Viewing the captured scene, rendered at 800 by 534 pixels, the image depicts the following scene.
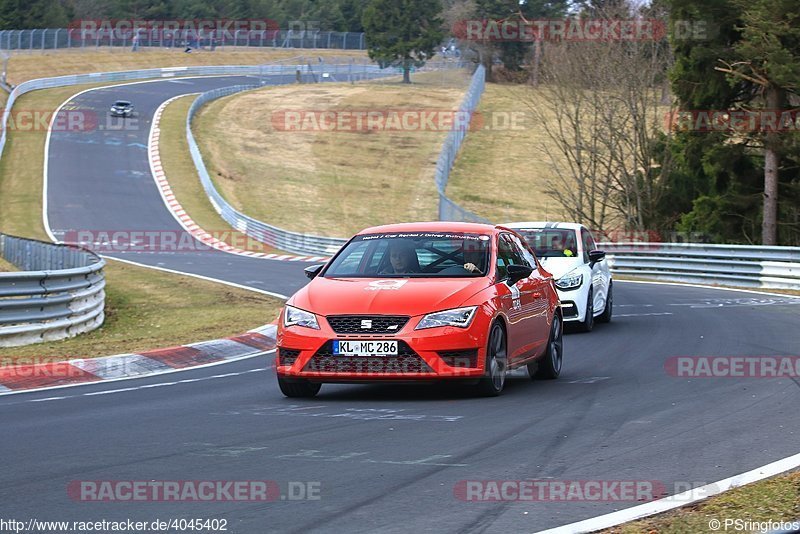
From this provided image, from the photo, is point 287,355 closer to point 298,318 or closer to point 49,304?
point 298,318

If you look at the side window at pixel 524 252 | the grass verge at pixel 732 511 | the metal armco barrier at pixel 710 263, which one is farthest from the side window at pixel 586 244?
the grass verge at pixel 732 511

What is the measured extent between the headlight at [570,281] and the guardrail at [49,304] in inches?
270

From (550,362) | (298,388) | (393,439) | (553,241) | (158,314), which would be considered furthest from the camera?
(158,314)

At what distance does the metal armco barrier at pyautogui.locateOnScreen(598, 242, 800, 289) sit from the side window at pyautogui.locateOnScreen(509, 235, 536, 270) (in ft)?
51.0

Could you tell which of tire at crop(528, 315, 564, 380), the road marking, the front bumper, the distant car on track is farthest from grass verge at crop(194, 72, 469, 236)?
the front bumper

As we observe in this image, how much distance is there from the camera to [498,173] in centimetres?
6725

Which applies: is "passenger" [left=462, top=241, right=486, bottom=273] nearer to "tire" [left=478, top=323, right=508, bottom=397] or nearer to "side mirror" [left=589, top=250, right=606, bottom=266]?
"tire" [left=478, top=323, right=508, bottom=397]

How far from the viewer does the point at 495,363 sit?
10594 mm

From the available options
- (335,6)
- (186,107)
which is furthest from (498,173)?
(335,6)

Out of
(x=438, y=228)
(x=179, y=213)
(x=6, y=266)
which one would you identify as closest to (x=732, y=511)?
(x=438, y=228)

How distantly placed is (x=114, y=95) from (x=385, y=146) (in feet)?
70.6

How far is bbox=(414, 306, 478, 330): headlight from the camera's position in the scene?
10.1 metres

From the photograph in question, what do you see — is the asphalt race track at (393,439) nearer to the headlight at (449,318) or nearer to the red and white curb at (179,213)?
the headlight at (449,318)

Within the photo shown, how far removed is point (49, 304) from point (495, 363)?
7.63m
